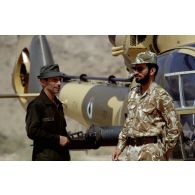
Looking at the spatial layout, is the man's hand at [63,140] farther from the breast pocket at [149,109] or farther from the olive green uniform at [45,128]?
the breast pocket at [149,109]

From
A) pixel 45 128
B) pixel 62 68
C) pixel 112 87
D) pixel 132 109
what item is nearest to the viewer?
pixel 132 109

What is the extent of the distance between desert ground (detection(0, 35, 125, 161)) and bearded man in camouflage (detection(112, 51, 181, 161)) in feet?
4.16

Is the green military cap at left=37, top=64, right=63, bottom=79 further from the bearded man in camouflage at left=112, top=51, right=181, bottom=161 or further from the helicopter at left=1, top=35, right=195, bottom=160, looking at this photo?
the helicopter at left=1, top=35, right=195, bottom=160

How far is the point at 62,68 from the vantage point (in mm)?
14484

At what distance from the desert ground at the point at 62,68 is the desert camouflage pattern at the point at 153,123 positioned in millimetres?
1300

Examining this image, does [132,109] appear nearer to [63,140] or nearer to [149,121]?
[149,121]

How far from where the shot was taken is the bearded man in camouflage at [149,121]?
404cm

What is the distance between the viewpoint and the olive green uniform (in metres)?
4.32

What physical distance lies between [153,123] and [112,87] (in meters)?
3.91

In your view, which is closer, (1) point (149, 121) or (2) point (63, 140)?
(1) point (149, 121)

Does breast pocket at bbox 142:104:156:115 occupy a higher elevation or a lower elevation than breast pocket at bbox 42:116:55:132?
higher

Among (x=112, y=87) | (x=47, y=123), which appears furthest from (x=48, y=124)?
(x=112, y=87)

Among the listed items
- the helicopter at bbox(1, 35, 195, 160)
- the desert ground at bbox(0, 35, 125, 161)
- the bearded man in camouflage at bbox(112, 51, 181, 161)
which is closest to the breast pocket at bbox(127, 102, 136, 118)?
the bearded man in camouflage at bbox(112, 51, 181, 161)
